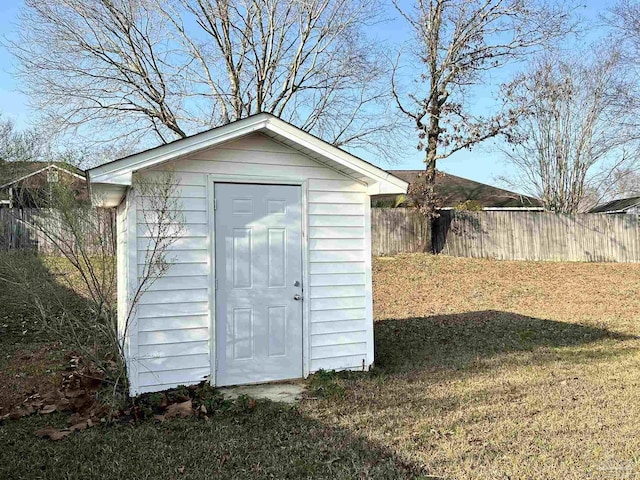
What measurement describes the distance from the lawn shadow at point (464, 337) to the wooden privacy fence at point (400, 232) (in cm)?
840

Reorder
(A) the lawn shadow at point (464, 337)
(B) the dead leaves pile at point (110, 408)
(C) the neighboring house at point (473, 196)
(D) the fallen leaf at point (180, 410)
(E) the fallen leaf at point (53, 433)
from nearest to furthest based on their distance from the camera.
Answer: (E) the fallen leaf at point (53, 433) < (B) the dead leaves pile at point (110, 408) < (D) the fallen leaf at point (180, 410) < (A) the lawn shadow at point (464, 337) < (C) the neighboring house at point (473, 196)

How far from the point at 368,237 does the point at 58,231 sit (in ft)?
10.9

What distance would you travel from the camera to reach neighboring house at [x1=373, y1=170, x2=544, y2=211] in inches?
1058

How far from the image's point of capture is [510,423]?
473 centimetres

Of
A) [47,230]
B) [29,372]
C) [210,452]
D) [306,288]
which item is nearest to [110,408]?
[210,452]

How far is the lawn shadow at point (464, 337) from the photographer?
24.7 feet

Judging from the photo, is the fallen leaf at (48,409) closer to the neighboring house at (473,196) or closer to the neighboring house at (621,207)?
the neighboring house at (473,196)

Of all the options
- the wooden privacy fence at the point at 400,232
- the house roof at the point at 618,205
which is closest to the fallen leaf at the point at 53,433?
the wooden privacy fence at the point at 400,232

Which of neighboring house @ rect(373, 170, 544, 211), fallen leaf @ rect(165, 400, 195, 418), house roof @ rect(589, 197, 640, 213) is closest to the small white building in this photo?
fallen leaf @ rect(165, 400, 195, 418)

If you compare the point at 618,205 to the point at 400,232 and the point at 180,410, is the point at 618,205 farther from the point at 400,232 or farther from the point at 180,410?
the point at 180,410

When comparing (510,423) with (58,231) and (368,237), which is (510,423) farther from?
(58,231)

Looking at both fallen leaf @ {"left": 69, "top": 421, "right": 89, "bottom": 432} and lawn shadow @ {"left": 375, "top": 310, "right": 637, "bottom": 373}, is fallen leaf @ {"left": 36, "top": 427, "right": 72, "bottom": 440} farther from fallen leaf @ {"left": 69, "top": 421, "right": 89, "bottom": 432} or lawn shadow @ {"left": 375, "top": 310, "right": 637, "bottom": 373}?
lawn shadow @ {"left": 375, "top": 310, "right": 637, "bottom": 373}

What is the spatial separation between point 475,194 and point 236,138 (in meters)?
25.0

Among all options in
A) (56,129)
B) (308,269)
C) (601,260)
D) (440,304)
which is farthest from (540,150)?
(308,269)
